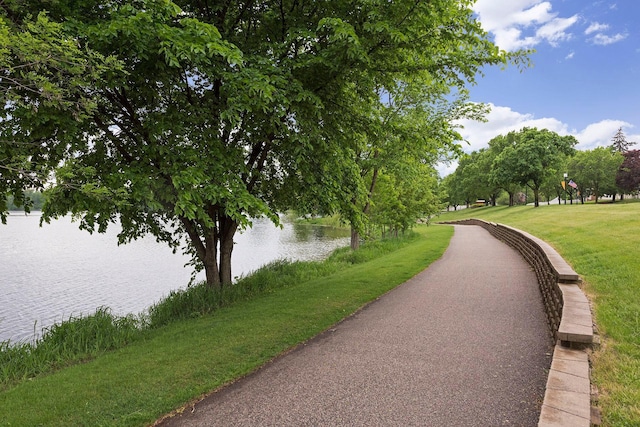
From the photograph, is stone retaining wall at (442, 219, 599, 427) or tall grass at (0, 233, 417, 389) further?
tall grass at (0, 233, 417, 389)

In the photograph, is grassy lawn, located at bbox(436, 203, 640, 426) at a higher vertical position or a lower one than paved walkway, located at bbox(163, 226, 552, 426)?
higher

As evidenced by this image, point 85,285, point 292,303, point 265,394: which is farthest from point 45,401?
point 85,285

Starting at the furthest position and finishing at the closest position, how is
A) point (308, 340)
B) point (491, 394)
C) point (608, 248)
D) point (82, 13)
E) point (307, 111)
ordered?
point (608, 248) → point (307, 111) → point (82, 13) → point (308, 340) → point (491, 394)

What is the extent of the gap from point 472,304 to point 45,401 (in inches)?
275

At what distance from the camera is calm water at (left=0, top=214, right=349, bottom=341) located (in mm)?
11492

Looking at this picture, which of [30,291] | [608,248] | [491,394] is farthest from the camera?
[30,291]

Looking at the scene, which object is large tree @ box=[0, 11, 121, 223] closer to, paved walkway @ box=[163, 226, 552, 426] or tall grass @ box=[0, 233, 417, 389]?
tall grass @ box=[0, 233, 417, 389]

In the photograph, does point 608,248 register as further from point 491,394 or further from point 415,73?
point 491,394

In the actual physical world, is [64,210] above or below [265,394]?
above

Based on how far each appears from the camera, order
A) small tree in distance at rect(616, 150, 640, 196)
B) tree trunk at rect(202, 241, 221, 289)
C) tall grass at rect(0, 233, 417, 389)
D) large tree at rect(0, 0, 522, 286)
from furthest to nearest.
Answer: small tree in distance at rect(616, 150, 640, 196) < tree trunk at rect(202, 241, 221, 289) < tall grass at rect(0, 233, 417, 389) < large tree at rect(0, 0, 522, 286)

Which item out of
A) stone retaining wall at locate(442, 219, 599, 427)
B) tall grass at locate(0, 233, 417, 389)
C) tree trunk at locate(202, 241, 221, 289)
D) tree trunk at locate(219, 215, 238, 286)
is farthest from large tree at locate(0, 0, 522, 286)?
stone retaining wall at locate(442, 219, 599, 427)

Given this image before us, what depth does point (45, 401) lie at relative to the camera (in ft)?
14.3

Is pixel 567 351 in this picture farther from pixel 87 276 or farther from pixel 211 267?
pixel 87 276

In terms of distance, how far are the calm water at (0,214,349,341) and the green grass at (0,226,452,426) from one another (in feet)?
15.1
